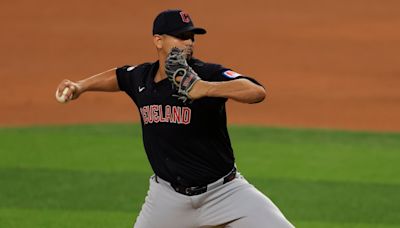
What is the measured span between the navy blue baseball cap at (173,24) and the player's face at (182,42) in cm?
4

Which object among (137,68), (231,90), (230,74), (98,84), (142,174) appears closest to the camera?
(231,90)

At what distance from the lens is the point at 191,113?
618cm

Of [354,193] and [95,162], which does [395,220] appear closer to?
[354,193]

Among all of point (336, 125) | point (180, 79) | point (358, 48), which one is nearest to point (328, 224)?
point (180, 79)

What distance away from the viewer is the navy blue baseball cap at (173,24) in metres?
6.23

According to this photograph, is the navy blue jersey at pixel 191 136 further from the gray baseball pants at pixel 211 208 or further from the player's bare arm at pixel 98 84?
the player's bare arm at pixel 98 84

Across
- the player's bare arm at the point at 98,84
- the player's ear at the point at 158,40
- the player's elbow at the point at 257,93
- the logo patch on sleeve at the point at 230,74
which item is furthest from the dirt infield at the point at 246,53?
the player's elbow at the point at 257,93

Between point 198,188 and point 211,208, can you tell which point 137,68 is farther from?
point 211,208

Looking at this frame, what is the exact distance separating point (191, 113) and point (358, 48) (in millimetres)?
15388

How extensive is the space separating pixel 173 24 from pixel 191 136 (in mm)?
761

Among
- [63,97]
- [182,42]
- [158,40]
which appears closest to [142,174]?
[63,97]

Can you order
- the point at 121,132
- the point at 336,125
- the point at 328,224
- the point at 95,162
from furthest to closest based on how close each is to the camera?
1. the point at 336,125
2. the point at 121,132
3. the point at 95,162
4. the point at 328,224

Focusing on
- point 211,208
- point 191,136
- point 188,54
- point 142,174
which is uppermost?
point 188,54

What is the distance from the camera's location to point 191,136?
6.21 meters
